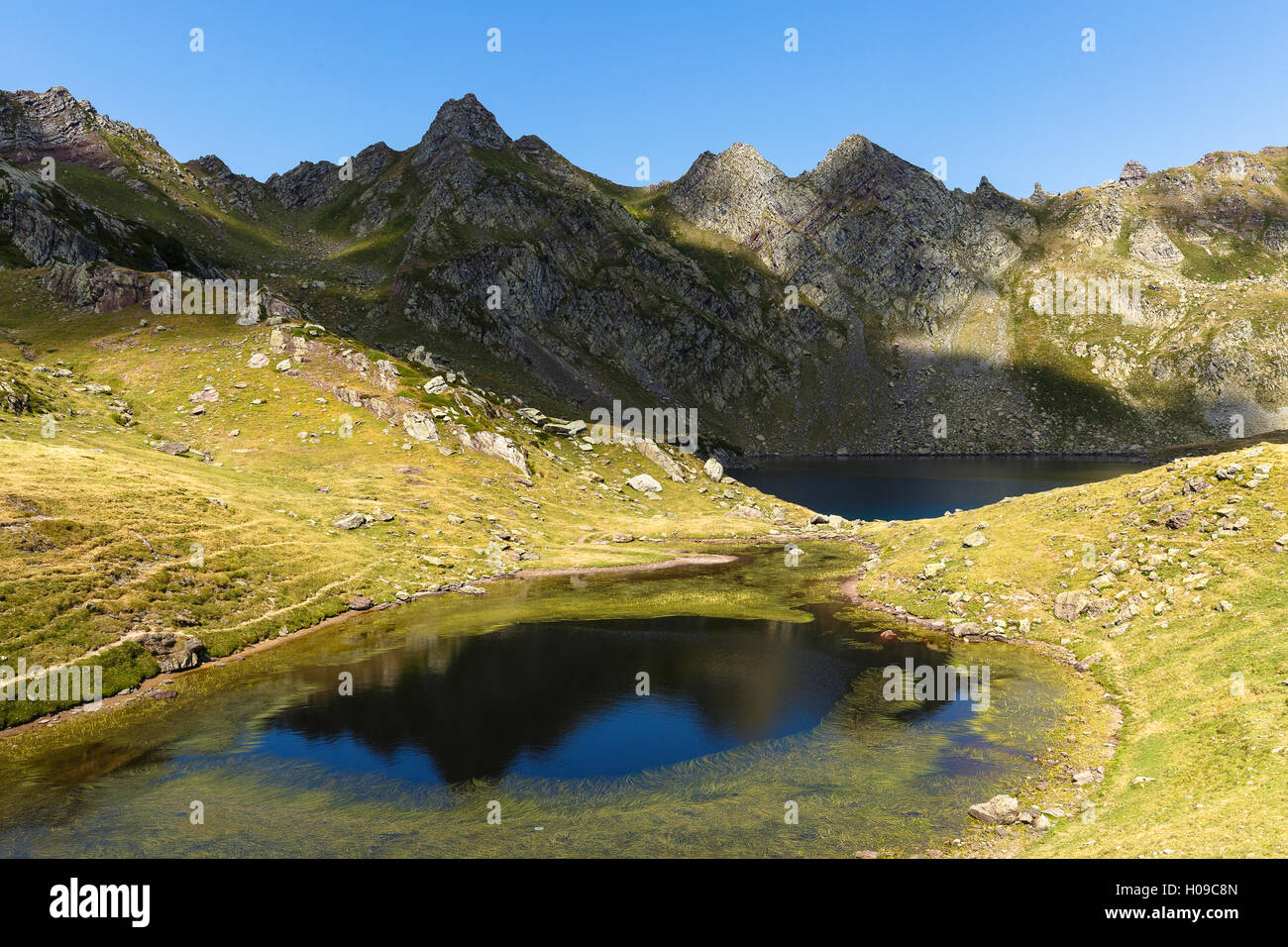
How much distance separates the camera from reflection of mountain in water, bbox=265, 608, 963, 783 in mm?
34188

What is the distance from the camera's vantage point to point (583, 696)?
41594 mm

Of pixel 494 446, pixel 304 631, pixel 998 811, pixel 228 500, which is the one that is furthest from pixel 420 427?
pixel 998 811

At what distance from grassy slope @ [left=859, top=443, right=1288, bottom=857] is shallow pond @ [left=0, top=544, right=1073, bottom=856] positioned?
4.38 m

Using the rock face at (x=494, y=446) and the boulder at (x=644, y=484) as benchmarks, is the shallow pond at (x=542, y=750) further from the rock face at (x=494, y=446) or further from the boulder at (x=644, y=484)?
the boulder at (x=644, y=484)

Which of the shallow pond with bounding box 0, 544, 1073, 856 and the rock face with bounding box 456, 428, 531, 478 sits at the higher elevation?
the rock face with bounding box 456, 428, 531, 478

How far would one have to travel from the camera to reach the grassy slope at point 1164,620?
22.0m

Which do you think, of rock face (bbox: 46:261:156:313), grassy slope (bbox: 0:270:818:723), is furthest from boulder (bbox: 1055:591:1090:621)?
rock face (bbox: 46:261:156:313)

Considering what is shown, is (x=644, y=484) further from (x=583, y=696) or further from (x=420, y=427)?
(x=583, y=696)

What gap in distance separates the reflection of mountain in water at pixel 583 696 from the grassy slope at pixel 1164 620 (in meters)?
11.2

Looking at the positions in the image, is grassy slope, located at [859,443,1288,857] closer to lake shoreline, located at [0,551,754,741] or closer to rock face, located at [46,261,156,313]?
lake shoreline, located at [0,551,754,741]

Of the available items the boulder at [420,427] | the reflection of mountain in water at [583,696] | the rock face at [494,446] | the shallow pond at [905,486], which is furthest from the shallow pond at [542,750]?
the shallow pond at [905,486]

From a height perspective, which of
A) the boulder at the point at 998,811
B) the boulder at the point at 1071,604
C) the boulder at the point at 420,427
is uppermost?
the boulder at the point at 420,427
